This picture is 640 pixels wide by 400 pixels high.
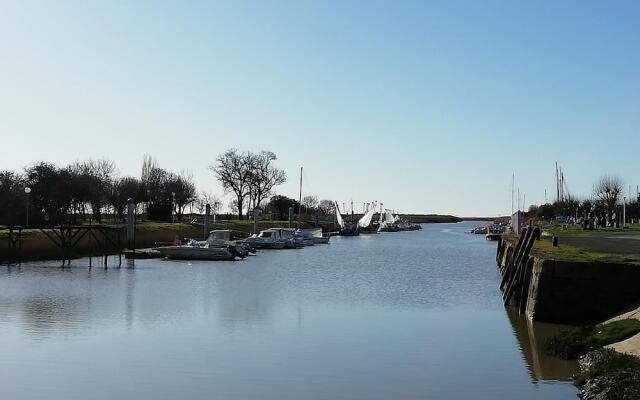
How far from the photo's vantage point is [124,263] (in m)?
54.4

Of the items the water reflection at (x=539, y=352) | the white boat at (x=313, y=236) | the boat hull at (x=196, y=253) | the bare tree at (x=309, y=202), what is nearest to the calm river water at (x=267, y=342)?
the water reflection at (x=539, y=352)

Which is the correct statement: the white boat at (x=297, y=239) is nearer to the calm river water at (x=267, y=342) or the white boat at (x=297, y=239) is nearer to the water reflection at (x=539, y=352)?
the calm river water at (x=267, y=342)

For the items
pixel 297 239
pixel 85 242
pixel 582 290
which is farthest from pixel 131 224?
pixel 582 290

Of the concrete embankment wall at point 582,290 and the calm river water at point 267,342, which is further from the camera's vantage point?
the concrete embankment wall at point 582,290

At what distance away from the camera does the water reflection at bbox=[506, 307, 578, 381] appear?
17.2 m

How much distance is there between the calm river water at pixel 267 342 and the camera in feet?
52.3

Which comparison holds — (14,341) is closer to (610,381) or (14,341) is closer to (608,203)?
(610,381)

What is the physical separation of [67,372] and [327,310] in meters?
13.1

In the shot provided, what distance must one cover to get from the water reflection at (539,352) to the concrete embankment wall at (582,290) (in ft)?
2.06

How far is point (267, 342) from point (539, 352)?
7.76 meters

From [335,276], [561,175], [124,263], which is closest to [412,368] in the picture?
[335,276]

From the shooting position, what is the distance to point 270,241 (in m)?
80.6

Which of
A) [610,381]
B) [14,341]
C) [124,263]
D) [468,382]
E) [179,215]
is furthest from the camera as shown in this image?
[179,215]

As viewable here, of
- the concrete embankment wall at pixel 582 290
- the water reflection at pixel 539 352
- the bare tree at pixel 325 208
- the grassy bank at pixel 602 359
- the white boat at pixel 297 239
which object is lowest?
the water reflection at pixel 539 352
